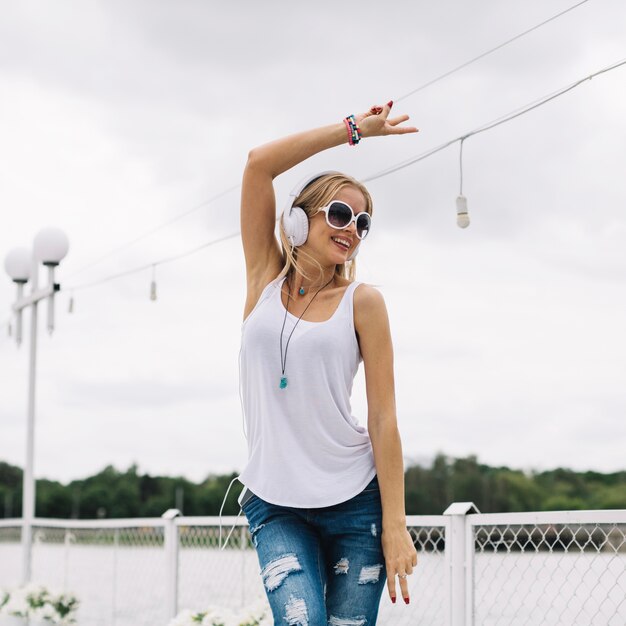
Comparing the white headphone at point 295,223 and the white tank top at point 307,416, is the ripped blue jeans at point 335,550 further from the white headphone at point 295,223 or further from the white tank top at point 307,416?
the white headphone at point 295,223

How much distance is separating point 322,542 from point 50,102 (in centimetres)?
689

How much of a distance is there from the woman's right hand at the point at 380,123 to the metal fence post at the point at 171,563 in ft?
10.2

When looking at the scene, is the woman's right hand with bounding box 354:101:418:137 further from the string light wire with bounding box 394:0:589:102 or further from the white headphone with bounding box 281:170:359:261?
the string light wire with bounding box 394:0:589:102

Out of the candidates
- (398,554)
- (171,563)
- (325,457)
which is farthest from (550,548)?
(171,563)

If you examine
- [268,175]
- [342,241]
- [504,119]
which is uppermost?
[504,119]

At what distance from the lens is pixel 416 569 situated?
3256 mm

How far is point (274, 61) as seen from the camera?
6.04 meters

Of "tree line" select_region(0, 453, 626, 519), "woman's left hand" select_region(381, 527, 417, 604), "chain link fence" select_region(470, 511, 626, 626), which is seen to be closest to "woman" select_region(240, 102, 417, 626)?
"woman's left hand" select_region(381, 527, 417, 604)

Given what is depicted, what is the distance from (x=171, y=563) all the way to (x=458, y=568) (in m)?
1.97

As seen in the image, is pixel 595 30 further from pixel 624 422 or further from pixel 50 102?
pixel 624 422

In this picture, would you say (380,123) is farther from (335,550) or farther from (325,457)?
(335,550)

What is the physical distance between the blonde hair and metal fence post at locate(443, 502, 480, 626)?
4.51ft

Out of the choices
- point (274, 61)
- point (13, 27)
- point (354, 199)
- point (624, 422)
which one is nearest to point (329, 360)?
point (354, 199)

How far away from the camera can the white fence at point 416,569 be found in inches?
115
